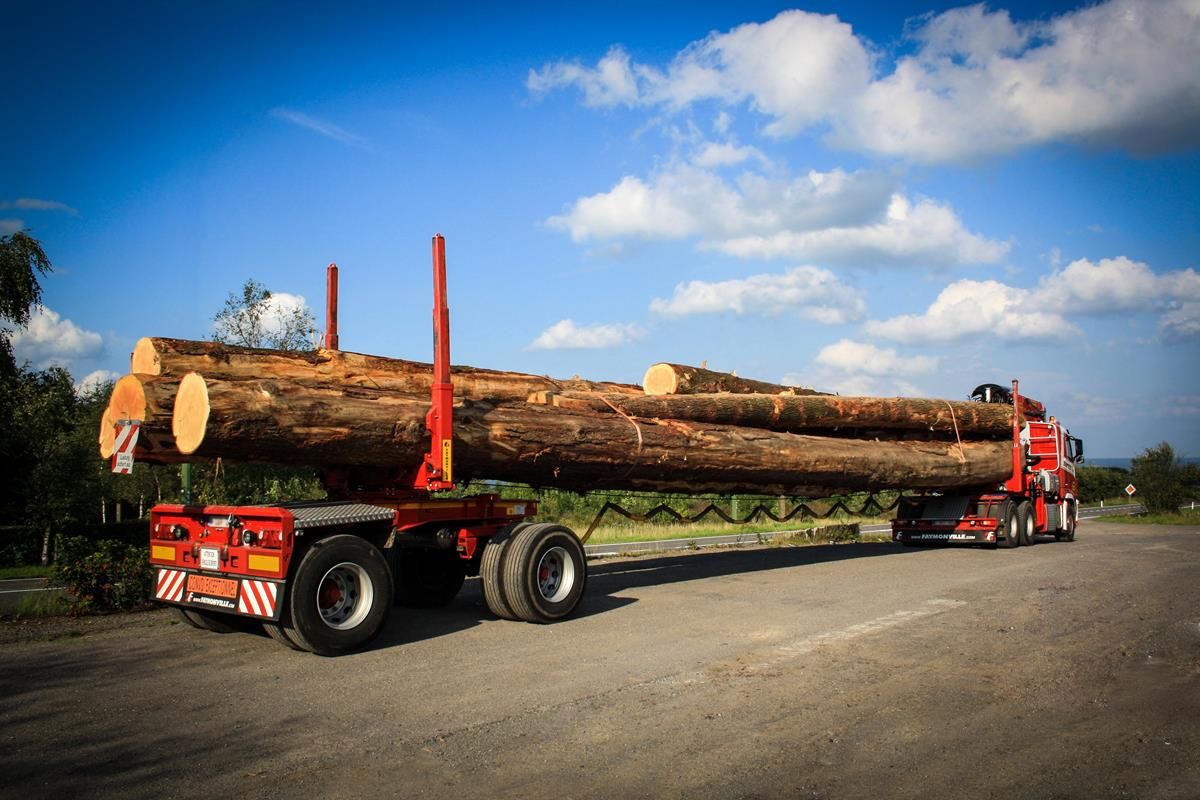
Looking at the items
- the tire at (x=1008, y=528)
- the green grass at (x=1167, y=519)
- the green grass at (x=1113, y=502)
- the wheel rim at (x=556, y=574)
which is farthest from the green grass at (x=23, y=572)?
the green grass at (x=1113, y=502)

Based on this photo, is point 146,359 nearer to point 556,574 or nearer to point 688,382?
point 556,574

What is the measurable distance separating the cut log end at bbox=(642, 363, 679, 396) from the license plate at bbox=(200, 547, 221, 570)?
6124 mm

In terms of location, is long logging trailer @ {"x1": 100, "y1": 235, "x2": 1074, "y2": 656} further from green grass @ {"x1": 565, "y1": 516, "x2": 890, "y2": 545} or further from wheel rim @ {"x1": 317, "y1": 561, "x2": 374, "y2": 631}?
green grass @ {"x1": 565, "y1": 516, "x2": 890, "y2": 545}

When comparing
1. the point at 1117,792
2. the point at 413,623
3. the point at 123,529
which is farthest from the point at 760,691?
the point at 123,529

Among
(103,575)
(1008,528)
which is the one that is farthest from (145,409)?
(1008,528)

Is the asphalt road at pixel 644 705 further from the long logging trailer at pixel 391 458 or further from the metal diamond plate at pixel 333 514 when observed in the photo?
the metal diamond plate at pixel 333 514

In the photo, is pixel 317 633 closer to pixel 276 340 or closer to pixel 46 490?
pixel 276 340

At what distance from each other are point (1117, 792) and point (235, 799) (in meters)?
4.45

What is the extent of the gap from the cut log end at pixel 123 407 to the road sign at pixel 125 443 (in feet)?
0.22

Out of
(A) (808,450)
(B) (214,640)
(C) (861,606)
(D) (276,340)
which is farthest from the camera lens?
(D) (276,340)

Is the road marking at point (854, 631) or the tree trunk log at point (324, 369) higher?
the tree trunk log at point (324, 369)

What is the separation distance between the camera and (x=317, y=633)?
7539 mm

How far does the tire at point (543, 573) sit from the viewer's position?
9047mm

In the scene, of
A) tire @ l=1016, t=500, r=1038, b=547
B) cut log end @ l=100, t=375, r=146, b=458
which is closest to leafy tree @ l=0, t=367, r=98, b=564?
cut log end @ l=100, t=375, r=146, b=458
